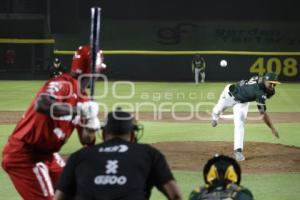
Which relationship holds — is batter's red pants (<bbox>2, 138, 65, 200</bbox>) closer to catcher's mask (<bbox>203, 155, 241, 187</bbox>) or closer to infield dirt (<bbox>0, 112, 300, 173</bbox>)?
catcher's mask (<bbox>203, 155, 241, 187</bbox>)

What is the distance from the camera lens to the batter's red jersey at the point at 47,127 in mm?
5512

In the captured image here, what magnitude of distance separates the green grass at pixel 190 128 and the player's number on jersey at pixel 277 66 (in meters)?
1.50

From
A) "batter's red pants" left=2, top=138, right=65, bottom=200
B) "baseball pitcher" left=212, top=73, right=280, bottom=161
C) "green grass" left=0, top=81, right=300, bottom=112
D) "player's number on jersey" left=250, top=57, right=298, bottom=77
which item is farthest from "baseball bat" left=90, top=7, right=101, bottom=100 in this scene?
"player's number on jersey" left=250, top=57, right=298, bottom=77

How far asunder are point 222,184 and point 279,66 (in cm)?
3017

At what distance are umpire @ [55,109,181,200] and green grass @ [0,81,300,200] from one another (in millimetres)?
4341

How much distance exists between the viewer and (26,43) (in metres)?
34.2

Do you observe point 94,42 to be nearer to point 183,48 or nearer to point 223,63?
point 223,63

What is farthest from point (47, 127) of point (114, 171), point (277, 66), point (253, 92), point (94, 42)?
point (277, 66)

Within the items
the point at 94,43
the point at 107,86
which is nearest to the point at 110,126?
the point at 94,43

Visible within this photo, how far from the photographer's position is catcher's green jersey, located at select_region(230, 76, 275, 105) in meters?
11.2

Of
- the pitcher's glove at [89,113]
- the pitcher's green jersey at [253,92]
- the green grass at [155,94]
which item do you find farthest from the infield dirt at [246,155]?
the green grass at [155,94]

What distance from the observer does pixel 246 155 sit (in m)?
12.2

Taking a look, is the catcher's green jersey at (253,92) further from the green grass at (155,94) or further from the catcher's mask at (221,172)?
the green grass at (155,94)

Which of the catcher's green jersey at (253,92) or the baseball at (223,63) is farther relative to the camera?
the baseball at (223,63)
